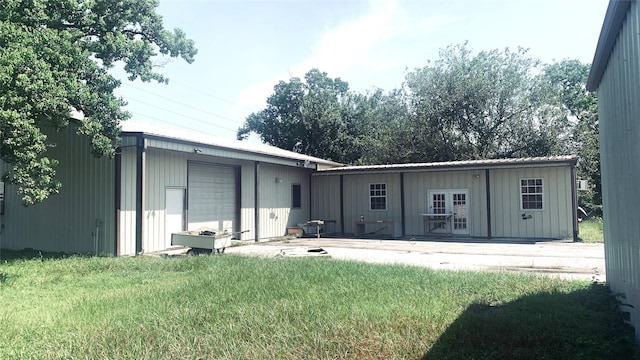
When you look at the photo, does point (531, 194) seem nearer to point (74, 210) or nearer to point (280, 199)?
point (280, 199)

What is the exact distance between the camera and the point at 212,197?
15828 mm

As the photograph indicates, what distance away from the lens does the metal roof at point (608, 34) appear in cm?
430

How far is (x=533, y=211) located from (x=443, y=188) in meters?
3.43

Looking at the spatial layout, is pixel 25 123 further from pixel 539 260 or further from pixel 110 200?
pixel 539 260

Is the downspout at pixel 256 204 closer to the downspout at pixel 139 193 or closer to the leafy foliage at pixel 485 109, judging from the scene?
the downspout at pixel 139 193

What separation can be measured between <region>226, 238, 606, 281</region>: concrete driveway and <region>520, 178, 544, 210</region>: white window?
6.47 ft

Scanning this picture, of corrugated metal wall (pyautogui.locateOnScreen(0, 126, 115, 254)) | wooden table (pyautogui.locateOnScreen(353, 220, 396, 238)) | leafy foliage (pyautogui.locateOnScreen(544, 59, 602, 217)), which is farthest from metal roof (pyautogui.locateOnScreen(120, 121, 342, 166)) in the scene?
leafy foliage (pyautogui.locateOnScreen(544, 59, 602, 217))

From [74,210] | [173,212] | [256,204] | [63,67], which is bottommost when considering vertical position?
[173,212]

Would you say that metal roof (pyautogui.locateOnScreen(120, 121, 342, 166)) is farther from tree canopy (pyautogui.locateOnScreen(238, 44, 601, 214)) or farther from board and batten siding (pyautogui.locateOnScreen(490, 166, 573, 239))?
tree canopy (pyautogui.locateOnScreen(238, 44, 601, 214))

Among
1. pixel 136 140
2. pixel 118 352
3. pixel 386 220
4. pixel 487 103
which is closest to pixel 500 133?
pixel 487 103

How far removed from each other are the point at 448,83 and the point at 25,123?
25947 mm

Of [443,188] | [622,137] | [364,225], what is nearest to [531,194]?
[443,188]

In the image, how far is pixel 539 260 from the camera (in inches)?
416

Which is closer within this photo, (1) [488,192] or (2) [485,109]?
(1) [488,192]
